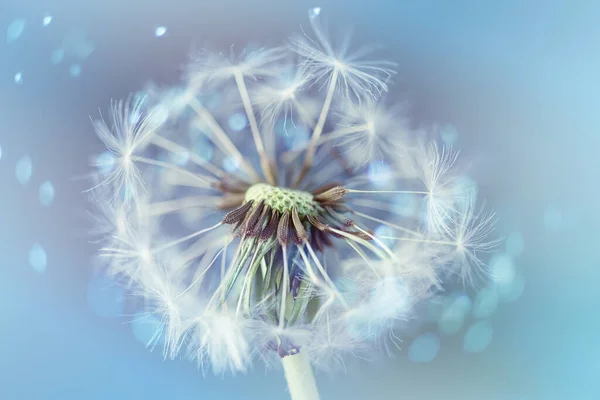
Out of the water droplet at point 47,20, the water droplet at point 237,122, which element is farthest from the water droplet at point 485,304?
the water droplet at point 47,20

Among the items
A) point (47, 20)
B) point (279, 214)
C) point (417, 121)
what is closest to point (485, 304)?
point (417, 121)

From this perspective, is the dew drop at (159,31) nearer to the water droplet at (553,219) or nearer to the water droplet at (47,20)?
the water droplet at (47,20)

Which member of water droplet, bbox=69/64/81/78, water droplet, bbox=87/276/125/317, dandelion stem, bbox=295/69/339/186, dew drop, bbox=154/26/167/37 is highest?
dew drop, bbox=154/26/167/37

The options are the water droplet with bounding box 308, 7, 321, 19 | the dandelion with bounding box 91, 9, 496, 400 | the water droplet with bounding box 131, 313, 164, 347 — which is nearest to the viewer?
the dandelion with bounding box 91, 9, 496, 400

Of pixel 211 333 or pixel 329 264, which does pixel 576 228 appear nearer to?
pixel 329 264

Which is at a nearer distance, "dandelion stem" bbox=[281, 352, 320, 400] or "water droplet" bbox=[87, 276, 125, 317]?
"dandelion stem" bbox=[281, 352, 320, 400]

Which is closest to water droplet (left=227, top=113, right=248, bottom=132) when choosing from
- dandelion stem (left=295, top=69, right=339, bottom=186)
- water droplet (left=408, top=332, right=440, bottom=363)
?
dandelion stem (left=295, top=69, right=339, bottom=186)

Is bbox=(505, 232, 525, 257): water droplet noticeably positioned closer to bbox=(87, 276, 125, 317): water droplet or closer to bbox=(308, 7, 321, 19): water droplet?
bbox=(308, 7, 321, 19): water droplet
